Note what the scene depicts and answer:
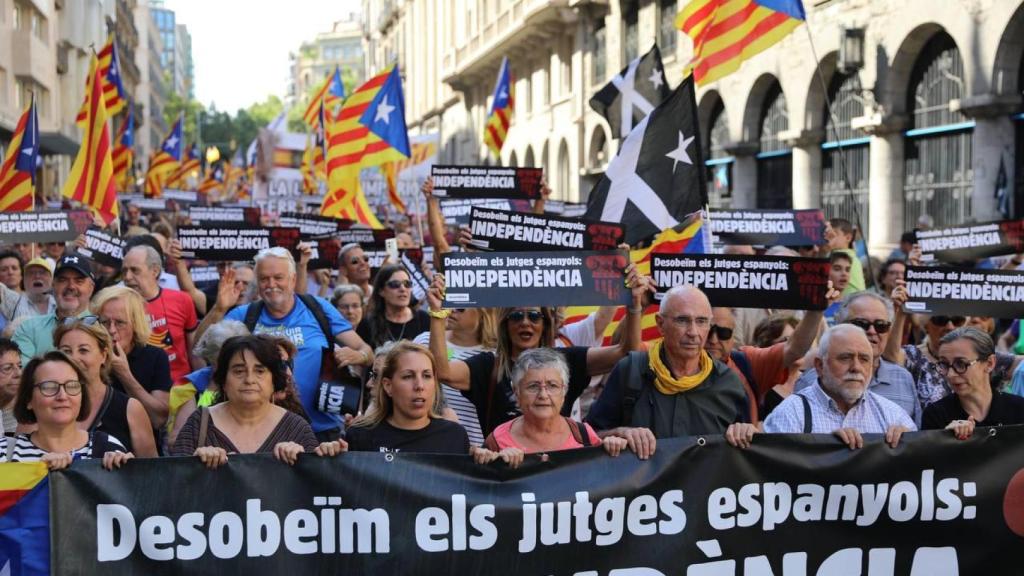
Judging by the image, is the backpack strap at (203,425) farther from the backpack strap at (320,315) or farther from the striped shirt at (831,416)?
the striped shirt at (831,416)

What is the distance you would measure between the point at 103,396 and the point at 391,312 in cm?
263

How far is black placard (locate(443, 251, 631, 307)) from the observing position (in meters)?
6.22

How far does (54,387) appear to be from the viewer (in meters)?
5.14

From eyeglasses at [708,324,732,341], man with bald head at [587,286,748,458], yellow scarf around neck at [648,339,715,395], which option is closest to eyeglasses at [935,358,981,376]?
man with bald head at [587,286,748,458]

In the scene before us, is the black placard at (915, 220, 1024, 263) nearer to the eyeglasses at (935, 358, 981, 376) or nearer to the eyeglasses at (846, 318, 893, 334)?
the eyeglasses at (846, 318, 893, 334)

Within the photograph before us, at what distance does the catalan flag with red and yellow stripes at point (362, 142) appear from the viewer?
15.3 m

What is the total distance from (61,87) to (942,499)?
4782 cm

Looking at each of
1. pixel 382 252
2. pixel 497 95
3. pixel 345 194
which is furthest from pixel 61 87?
pixel 382 252

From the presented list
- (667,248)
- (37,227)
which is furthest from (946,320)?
(37,227)

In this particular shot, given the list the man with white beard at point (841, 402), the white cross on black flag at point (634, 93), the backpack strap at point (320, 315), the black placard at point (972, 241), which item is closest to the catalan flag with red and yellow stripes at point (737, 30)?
the white cross on black flag at point (634, 93)

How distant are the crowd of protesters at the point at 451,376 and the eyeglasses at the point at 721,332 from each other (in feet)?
0.06

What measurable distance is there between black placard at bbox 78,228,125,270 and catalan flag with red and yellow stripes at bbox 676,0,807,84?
15.4ft

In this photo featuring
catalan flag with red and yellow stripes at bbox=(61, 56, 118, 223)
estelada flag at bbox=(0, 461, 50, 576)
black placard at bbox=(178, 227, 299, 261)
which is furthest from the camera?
catalan flag with red and yellow stripes at bbox=(61, 56, 118, 223)

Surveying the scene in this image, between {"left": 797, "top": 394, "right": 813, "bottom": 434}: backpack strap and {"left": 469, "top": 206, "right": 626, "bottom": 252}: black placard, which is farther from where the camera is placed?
{"left": 469, "top": 206, "right": 626, "bottom": 252}: black placard
